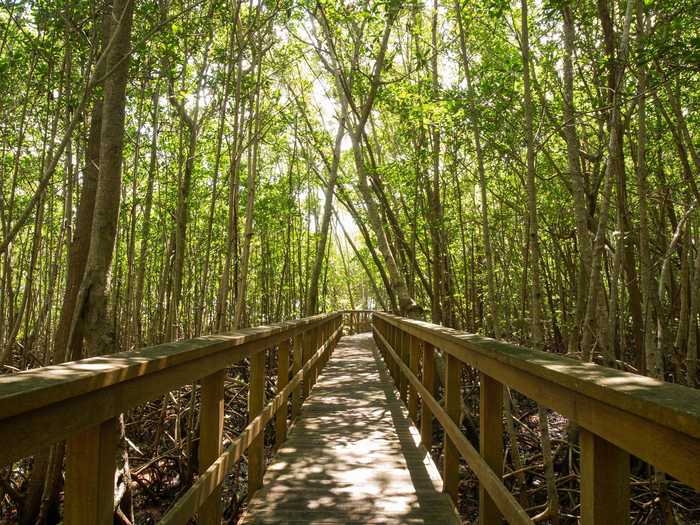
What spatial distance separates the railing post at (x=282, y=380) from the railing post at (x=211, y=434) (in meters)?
1.59

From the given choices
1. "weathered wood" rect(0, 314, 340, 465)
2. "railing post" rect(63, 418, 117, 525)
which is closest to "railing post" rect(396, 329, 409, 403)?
"weathered wood" rect(0, 314, 340, 465)

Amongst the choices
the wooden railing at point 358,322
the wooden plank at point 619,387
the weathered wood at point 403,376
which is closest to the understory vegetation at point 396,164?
the weathered wood at point 403,376

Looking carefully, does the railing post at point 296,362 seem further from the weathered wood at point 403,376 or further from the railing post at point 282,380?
the weathered wood at point 403,376

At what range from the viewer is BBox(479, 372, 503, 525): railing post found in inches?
88.3

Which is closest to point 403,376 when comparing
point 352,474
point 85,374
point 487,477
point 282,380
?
point 282,380

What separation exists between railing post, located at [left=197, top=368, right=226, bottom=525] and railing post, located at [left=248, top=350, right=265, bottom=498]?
0.79 meters

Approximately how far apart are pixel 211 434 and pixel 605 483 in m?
1.63

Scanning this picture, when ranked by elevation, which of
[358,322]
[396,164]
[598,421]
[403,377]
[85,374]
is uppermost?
[396,164]

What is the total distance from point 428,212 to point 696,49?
21.2ft

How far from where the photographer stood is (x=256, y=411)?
10.7ft

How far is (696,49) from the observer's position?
12.9ft

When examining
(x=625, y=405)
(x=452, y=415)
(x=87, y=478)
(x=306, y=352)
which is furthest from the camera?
(x=306, y=352)

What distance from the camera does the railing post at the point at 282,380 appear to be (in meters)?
4.00

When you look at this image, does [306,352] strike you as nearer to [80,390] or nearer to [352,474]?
[352,474]
